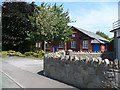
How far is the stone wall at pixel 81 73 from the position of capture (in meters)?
10.2

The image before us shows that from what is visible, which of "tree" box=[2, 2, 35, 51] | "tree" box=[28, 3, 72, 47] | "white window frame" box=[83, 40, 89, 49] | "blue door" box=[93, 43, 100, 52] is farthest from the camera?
"white window frame" box=[83, 40, 89, 49]

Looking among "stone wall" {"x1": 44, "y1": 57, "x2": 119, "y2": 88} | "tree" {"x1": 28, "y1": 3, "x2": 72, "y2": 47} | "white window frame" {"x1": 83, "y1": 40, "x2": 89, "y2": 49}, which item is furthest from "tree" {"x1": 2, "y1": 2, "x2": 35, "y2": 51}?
"stone wall" {"x1": 44, "y1": 57, "x2": 119, "y2": 88}

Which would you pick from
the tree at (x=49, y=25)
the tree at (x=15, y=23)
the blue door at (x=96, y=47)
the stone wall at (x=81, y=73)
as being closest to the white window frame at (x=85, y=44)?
the blue door at (x=96, y=47)

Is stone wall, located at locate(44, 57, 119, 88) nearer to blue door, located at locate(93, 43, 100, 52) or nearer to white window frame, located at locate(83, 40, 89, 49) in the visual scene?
white window frame, located at locate(83, 40, 89, 49)

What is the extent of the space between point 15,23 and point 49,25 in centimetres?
542

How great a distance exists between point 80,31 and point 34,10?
1018 cm

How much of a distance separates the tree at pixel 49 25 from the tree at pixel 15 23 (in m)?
1.26

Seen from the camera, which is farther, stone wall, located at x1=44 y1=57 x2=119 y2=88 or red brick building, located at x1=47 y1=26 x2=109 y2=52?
red brick building, located at x1=47 y1=26 x2=109 y2=52

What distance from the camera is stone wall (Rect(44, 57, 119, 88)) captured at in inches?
403

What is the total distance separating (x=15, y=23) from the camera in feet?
143

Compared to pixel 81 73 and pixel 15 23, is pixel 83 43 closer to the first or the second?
pixel 15 23

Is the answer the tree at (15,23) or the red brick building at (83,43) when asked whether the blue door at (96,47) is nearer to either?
the red brick building at (83,43)

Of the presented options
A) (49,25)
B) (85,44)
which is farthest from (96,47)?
(49,25)

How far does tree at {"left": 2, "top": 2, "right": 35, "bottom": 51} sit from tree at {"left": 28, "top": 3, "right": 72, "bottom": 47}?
1259mm
